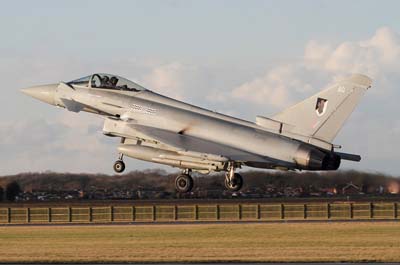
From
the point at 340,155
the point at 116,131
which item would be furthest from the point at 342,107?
the point at 116,131

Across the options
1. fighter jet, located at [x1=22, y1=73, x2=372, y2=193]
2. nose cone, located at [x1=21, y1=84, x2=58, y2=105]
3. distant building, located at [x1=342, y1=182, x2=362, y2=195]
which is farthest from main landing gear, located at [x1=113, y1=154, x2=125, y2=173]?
distant building, located at [x1=342, y1=182, x2=362, y2=195]

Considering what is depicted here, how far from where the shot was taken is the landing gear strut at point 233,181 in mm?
42234

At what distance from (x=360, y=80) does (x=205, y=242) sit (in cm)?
919

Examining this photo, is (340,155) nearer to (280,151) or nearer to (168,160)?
(280,151)

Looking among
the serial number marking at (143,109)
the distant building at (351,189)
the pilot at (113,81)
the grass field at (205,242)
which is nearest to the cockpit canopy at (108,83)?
the pilot at (113,81)

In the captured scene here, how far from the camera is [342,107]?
140ft

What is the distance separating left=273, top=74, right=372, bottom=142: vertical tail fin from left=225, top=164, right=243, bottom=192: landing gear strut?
2.84 m

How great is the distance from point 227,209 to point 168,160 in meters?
22.2

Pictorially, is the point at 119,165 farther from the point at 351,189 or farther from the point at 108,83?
the point at 351,189

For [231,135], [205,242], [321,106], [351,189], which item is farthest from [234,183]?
[351,189]

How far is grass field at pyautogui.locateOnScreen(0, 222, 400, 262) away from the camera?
124 ft

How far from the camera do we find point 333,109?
42656mm

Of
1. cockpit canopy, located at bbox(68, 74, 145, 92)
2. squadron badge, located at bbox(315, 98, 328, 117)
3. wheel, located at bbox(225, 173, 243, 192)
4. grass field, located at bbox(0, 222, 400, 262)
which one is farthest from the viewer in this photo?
cockpit canopy, located at bbox(68, 74, 145, 92)

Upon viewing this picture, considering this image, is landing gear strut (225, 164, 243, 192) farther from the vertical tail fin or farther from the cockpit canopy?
the cockpit canopy
